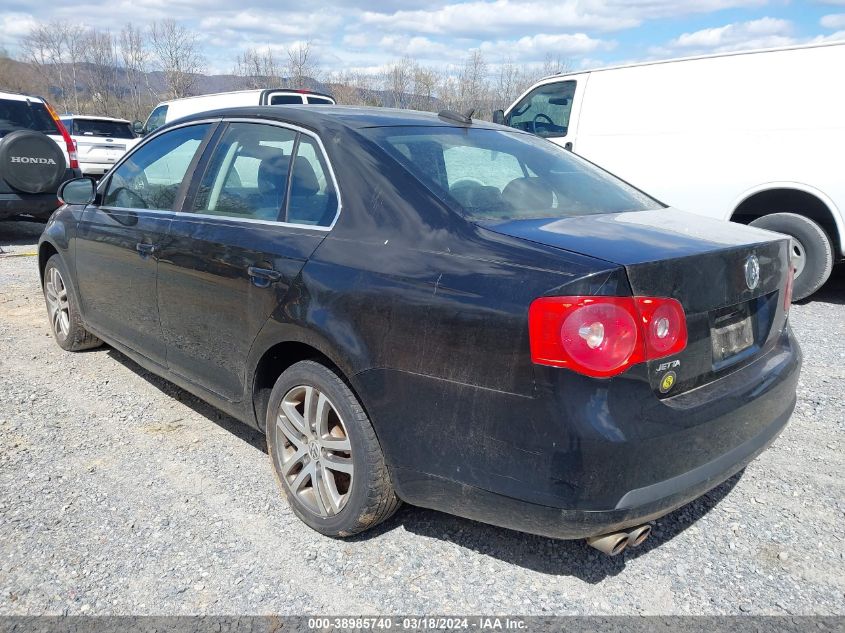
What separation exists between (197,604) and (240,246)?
4.72 ft

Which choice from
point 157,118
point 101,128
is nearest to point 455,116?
point 157,118

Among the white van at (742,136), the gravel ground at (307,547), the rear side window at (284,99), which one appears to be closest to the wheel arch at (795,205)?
the white van at (742,136)

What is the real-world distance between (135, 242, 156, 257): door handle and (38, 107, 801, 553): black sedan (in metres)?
0.03

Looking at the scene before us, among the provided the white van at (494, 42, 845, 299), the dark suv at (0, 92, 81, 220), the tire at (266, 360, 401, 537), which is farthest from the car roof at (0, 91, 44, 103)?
the tire at (266, 360, 401, 537)

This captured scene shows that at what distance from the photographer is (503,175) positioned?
302 centimetres

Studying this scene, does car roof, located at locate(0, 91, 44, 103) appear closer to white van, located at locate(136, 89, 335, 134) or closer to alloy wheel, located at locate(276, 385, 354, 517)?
white van, located at locate(136, 89, 335, 134)

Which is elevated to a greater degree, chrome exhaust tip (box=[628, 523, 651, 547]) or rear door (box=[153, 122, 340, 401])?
rear door (box=[153, 122, 340, 401])

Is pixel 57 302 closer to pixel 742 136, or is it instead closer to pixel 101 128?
pixel 742 136

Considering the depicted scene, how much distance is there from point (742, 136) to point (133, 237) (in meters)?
5.56

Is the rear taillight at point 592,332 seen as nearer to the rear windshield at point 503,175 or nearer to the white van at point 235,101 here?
the rear windshield at point 503,175

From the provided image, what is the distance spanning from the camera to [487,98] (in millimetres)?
32188

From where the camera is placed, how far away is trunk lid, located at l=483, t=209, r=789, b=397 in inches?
84.1

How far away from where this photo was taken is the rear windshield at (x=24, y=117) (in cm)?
893

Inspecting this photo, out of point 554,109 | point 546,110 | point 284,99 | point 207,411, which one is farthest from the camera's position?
point 284,99
